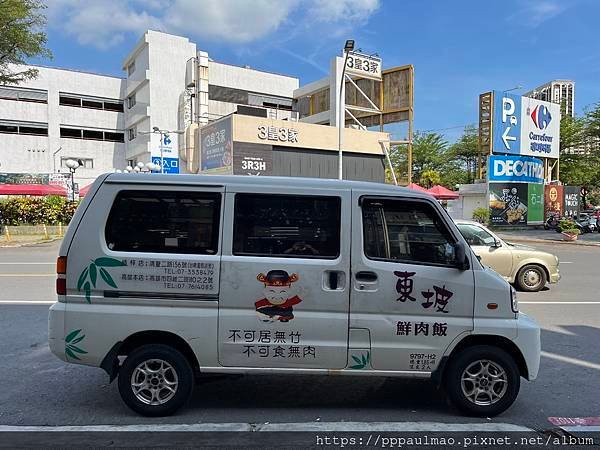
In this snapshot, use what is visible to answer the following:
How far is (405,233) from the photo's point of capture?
13.2 ft

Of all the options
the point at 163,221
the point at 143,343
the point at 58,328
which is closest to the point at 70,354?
the point at 58,328

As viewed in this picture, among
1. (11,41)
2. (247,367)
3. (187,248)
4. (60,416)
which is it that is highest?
(11,41)

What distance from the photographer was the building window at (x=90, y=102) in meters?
42.8

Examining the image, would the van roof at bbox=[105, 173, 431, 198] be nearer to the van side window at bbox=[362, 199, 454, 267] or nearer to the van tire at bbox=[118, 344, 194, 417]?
the van side window at bbox=[362, 199, 454, 267]

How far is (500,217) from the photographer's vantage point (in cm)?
3186

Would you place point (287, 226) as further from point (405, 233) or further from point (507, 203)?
point (507, 203)

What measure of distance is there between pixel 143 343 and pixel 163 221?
3.51 ft

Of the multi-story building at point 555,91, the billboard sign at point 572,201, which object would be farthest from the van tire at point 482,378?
the multi-story building at point 555,91

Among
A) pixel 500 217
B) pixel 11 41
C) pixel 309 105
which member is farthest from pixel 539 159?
pixel 11 41

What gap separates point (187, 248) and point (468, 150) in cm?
5683

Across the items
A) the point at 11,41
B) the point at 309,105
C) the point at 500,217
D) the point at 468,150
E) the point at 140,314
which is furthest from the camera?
the point at 468,150

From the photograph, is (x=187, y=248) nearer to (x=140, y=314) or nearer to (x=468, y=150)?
(x=140, y=314)

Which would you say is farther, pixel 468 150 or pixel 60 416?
pixel 468 150

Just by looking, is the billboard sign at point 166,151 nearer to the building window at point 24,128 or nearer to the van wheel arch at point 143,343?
the building window at point 24,128
